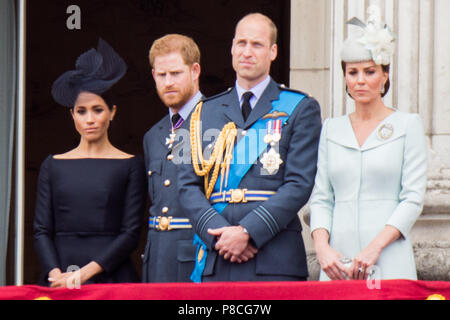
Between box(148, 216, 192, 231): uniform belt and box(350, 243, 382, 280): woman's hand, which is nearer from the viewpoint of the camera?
box(350, 243, 382, 280): woman's hand

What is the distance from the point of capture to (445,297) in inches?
199

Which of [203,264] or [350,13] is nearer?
[203,264]

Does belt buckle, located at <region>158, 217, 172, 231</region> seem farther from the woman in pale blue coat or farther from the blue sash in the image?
the woman in pale blue coat

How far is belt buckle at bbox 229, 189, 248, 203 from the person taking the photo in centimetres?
556

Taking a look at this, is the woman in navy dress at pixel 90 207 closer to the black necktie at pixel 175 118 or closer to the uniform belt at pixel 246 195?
the black necktie at pixel 175 118

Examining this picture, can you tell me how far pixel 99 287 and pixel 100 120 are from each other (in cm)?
128

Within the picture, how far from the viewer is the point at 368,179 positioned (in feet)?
17.9

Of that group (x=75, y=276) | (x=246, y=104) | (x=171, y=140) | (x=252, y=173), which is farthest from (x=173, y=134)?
(x=75, y=276)

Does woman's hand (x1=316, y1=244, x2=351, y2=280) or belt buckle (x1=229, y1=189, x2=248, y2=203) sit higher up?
belt buckle (x1=229, y1=189, x2=248, y2=203)

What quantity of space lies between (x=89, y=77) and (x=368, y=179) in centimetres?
164

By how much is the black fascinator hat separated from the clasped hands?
3.95 ft

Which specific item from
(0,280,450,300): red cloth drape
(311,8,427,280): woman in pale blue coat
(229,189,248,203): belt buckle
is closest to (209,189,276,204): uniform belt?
(229,189,248,203): belt buckle
